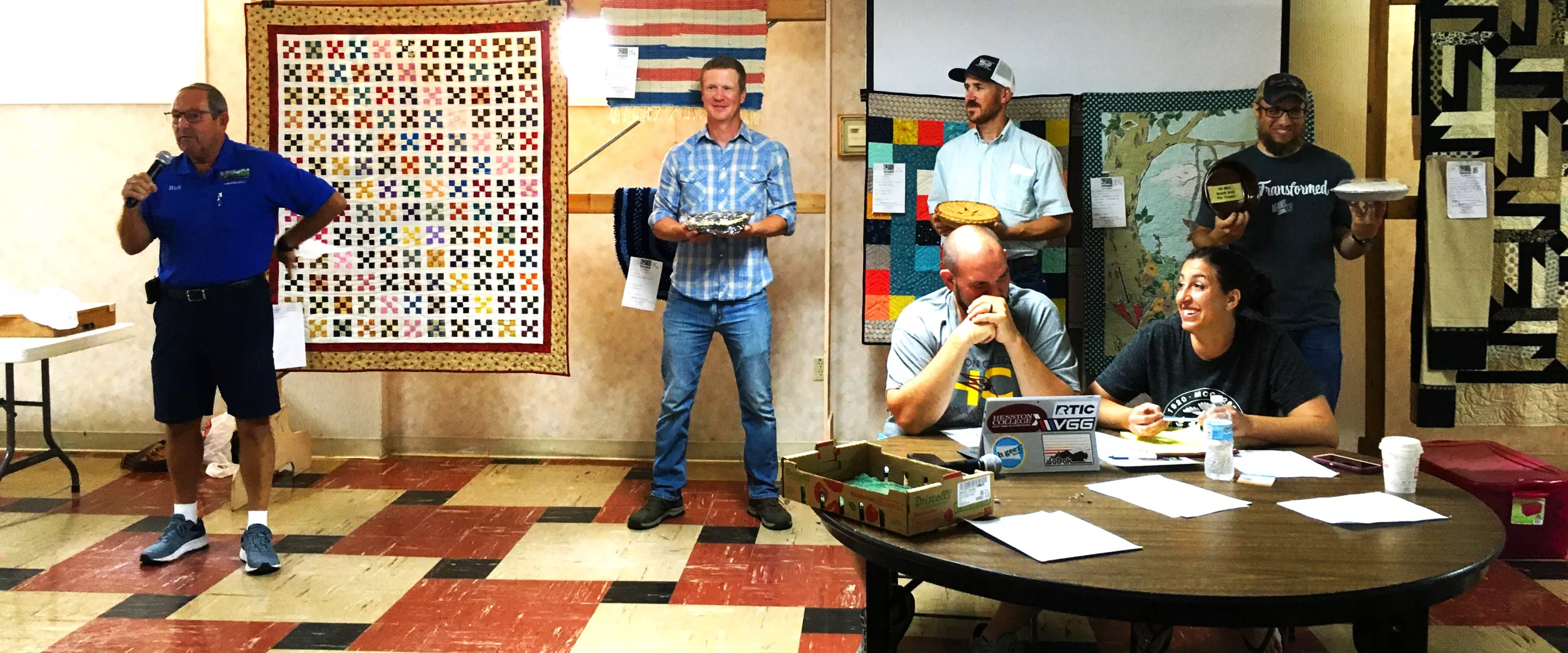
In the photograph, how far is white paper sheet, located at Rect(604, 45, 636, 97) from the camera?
4.09 metres

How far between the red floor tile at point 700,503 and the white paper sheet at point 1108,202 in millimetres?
1695

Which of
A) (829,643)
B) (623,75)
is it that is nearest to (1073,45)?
(623,75)

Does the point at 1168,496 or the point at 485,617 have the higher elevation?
the point at 1168,496

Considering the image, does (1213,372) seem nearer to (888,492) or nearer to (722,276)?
(888,492)

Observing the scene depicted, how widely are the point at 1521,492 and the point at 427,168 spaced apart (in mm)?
3968

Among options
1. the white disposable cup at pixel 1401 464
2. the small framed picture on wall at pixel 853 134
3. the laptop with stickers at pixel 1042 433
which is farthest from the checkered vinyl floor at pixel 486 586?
the small framed picture on wall at pixel 853 134

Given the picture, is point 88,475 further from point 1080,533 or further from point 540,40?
point 1080,533

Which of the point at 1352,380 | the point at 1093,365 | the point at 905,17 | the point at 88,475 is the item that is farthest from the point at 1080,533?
the point at 88,475

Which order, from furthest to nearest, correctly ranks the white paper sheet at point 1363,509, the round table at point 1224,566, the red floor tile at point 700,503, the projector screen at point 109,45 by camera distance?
the projector screen at point 109,45
the red floor tile at point 700,503
the white paper sheet at point 1363,509
the round table at point 1224,566

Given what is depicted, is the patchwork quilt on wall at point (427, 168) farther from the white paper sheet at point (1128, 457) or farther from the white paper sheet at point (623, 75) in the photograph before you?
the white paper sheet at point (1128, 457)

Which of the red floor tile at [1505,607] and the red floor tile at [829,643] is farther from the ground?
the red floor tile at [1505,607]

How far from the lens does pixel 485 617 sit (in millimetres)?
2977

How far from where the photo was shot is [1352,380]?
423cm

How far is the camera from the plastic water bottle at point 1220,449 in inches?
80.0
